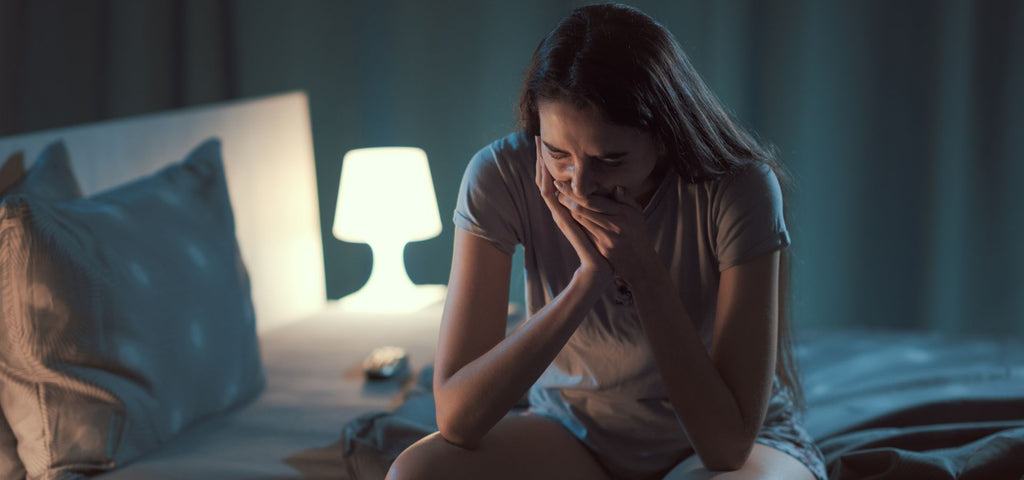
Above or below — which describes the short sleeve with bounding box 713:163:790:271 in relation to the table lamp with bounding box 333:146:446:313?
above

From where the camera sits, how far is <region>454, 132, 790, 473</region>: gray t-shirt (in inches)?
47.2

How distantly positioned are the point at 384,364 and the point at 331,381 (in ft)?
0.38

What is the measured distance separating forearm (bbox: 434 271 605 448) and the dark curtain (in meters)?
1.67

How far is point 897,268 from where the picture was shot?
9.62 ft

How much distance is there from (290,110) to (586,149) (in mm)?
1718

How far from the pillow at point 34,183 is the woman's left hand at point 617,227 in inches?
34.5

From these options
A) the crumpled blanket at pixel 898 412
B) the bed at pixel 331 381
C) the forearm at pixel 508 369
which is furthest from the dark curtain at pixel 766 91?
the forearm at pixel 508 369

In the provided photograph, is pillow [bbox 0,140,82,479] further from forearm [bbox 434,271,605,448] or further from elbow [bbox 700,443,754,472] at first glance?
elbow [bbox 700,443,754,472]

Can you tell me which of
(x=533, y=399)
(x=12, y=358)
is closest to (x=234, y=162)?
(x=12, y=358)

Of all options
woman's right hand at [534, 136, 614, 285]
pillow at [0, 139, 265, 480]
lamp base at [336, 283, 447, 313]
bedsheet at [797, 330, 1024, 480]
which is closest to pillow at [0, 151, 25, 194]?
pillow at [0, 139, 265, 480]

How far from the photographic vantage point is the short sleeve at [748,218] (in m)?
1.14

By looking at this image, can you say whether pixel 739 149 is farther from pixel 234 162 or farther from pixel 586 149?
pixel 234 162

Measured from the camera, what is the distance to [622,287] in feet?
4.00

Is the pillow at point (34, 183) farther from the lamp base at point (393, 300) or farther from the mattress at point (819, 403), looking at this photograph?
the lamp base at point (393, 300)
